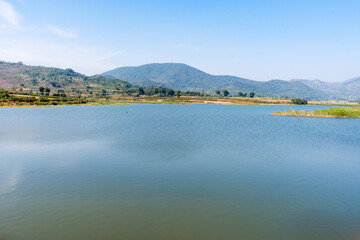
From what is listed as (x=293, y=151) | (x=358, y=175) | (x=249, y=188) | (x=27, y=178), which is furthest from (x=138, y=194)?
(x=293, y=151)

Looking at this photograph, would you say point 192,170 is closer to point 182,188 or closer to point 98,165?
point 182,188

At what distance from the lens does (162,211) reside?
1867cm

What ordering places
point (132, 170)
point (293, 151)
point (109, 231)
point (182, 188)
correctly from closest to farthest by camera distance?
point (109, 231) < point (182, 188) < point (132, 170) < point (293, 151)

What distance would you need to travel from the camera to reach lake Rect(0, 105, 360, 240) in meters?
16.3

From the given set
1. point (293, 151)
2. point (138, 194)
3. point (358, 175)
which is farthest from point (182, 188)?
point (293, 151)

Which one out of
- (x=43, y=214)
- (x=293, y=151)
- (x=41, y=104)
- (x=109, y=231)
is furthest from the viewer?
(x=41, y=104)

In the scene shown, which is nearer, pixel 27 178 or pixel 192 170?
pixel 27 178

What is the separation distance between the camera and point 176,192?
22.3 m

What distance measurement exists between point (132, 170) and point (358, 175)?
26.2m

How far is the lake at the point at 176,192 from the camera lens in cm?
1630

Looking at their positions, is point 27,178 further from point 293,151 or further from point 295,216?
point 293,151

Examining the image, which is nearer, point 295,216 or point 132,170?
point 295,216

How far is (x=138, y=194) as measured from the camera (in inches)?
857

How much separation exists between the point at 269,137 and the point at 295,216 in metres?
35.2
